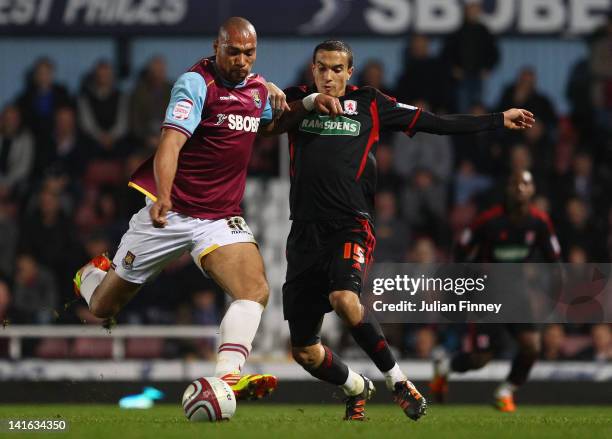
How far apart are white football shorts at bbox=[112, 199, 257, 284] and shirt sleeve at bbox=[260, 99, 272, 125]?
25.6 inches

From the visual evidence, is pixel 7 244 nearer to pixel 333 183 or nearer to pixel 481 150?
pixel 481 150

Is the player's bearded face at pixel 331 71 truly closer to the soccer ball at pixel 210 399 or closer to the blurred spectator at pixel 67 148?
the soccer ball at pixel 210 399

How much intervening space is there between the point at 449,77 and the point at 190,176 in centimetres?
845

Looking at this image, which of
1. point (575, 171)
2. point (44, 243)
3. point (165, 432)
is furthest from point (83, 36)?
point (165, 432)

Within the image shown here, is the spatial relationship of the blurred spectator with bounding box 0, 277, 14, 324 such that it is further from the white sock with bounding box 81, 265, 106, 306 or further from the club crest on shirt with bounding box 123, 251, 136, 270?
the club crest on shirt with bounding box 123, 251, 136, 270

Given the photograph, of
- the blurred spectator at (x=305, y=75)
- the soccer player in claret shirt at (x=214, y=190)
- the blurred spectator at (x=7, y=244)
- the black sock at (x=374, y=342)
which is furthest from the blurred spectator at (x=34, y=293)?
the black sock at (x=374, y=342)

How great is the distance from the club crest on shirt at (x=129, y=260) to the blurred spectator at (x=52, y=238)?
21.8ft

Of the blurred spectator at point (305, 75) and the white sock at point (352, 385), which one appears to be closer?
the white sock at point (352, 385)

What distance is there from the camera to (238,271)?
25.5ft

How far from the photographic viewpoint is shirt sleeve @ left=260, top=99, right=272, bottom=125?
829 cm

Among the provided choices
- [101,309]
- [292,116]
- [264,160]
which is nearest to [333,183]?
[292,116]

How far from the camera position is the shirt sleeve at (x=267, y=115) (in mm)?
8289

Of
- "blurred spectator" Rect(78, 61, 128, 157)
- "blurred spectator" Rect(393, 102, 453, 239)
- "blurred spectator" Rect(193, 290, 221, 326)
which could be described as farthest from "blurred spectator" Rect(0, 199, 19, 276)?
"blurred spectator" Rect(393, 102, 453, 239)

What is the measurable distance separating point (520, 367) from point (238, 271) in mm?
4784
